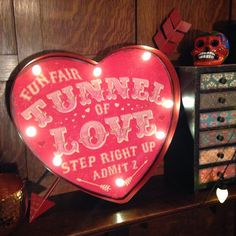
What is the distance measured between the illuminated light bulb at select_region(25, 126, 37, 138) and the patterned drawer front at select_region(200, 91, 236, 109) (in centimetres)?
82

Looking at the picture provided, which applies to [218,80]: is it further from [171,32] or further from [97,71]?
[97,71]

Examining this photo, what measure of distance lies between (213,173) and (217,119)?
30cm

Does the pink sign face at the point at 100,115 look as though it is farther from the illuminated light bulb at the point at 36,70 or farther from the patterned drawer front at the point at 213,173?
the patterned drawer front at the point at 213,173

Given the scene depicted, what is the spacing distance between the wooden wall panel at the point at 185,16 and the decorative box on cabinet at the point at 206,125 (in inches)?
9.3

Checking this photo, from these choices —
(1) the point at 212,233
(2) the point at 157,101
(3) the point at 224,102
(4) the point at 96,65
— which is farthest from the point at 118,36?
(1) the point at 212,233

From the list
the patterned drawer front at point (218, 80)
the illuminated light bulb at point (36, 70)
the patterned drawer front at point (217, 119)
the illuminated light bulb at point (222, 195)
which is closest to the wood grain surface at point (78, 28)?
the illuminated light bulb at point (36, 70)

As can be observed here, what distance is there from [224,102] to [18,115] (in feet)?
3.35

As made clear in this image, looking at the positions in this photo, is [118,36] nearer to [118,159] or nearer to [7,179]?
[118,159]

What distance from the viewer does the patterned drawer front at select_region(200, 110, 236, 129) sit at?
1374 mm

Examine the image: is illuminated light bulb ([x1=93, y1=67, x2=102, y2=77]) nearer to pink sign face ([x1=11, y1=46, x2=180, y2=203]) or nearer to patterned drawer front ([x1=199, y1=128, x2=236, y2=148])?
pink sign face ([x1=11, y1=46, x2=180, y2=203])

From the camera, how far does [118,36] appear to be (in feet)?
4.81

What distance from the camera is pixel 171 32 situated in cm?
154

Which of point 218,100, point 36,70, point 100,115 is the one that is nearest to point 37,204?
point 100,115

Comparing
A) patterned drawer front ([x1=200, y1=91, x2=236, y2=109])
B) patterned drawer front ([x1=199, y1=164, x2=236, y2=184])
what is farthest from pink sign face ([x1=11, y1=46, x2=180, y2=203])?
patterned drawer front ([x1=199, y1=164, x2=236, y2=184])
